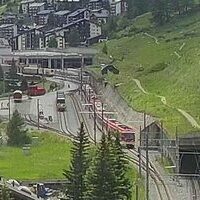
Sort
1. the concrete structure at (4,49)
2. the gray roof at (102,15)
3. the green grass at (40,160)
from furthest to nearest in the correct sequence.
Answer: the gray roof at (102,15) < the concrete structure at (4,49) < the green grass at (40,160)

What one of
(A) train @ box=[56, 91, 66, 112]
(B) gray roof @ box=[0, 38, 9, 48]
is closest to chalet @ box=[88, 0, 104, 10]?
(B) gray roof @ box=[0, 38, 9, 48]

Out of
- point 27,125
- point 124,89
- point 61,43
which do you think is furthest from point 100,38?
point 27,125

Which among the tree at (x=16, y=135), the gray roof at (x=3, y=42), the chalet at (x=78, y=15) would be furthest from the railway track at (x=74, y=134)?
the chalet at (x=78, y=15)

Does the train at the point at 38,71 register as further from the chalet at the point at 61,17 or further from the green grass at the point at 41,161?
the green grass at the point at 41,161

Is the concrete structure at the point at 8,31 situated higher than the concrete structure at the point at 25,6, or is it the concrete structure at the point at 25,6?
the concrete structure at the point at 25,6

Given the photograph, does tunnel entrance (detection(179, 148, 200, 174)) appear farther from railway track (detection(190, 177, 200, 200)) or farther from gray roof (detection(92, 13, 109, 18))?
gray roof (detection(92, 13, 109, 18))

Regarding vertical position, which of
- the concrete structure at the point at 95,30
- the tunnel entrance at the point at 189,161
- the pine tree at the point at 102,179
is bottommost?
the tunnel entrance at the point at 189,161
